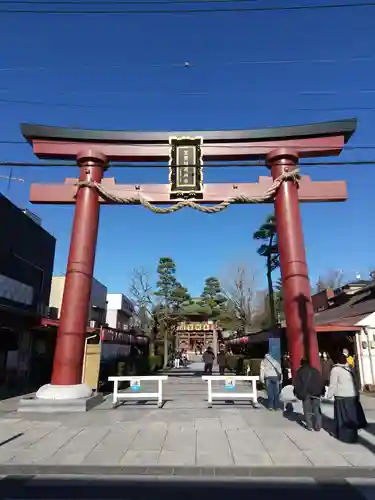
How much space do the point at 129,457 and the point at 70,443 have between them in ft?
5.36

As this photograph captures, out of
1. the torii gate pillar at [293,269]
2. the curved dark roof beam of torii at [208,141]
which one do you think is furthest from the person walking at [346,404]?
the curved dark roof beam of torii at [208,141]

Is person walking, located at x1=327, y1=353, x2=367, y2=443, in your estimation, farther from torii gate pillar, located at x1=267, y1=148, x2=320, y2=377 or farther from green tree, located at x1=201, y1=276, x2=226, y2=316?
green tree, located at x1=201, y1=276, x2=226, y2=316

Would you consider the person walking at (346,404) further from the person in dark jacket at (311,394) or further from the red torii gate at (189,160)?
the red torii gate at (189,160)

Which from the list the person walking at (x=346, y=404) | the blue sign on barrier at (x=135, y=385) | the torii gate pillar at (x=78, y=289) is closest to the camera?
the person walking at (x=346, y=404)

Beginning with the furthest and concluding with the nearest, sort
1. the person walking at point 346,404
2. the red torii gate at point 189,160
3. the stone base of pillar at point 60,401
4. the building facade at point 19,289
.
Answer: the building facade at point 19,289
the red torii gate at point 189,160
the stone base of pillar at point 60,401
the person walking at point 346,404

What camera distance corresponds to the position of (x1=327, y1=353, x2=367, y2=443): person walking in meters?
7.14

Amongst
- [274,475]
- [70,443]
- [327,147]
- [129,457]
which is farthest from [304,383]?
[327,147]

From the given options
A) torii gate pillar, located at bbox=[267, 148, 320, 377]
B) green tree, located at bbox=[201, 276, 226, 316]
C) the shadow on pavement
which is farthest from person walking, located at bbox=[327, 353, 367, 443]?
green tree, located at bbox=[201, 276, 226, 316]

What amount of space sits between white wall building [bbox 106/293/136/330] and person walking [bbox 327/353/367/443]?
114 feet

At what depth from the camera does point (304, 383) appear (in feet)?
27.5

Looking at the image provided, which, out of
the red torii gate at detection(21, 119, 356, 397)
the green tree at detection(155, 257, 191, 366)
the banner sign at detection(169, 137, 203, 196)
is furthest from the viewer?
the green tree at detection(155, 257, 191, 366)

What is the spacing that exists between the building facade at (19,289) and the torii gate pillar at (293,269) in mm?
9227

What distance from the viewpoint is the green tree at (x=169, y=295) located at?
129 ft

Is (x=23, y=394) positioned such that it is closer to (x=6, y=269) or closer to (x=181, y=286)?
(x=6, y=269)
